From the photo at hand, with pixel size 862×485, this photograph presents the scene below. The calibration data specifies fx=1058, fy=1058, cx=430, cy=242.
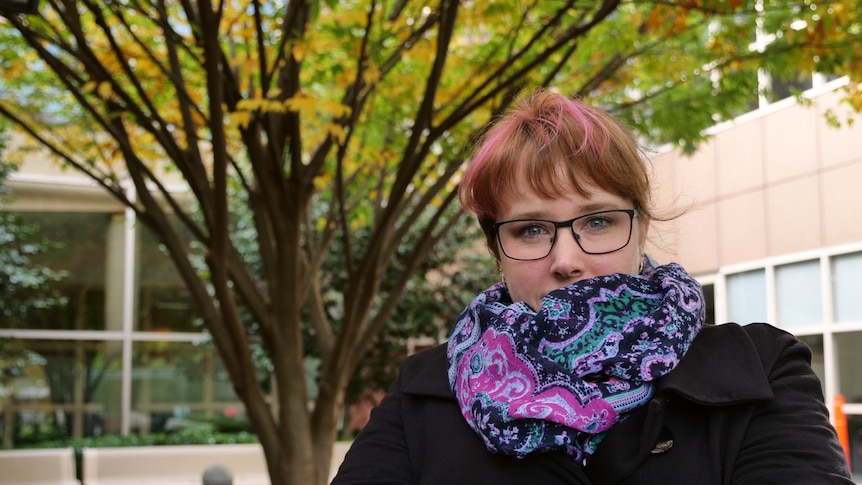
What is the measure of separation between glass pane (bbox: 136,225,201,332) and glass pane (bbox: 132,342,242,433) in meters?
0.37

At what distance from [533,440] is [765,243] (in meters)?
12.7

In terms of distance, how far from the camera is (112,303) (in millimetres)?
18891

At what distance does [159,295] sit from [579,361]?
18347mm

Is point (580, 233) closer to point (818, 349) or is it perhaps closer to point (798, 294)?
point (818, 349)

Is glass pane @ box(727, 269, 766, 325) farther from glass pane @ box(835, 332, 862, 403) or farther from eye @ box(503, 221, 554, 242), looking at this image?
eye @ box(503, 221, 554, 242)

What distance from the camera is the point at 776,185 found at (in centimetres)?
1357

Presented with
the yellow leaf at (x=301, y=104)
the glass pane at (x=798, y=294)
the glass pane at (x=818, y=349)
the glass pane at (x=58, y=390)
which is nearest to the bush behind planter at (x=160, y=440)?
the glass pane at (x=58, y=390)

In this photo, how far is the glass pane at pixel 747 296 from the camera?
1388 centimetres

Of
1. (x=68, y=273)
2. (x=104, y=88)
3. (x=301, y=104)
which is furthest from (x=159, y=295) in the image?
(x=301, y=104)

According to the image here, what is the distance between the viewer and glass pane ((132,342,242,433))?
60.3ft

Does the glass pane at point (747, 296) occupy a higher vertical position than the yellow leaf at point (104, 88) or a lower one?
lower

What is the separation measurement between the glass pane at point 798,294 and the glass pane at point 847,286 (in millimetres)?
304

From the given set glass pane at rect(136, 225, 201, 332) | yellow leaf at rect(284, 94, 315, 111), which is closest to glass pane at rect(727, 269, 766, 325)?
glass pane at rect(136, 225, 201, 332)

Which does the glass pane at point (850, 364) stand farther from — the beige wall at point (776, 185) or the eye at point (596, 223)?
the eye at point (596, 223)
